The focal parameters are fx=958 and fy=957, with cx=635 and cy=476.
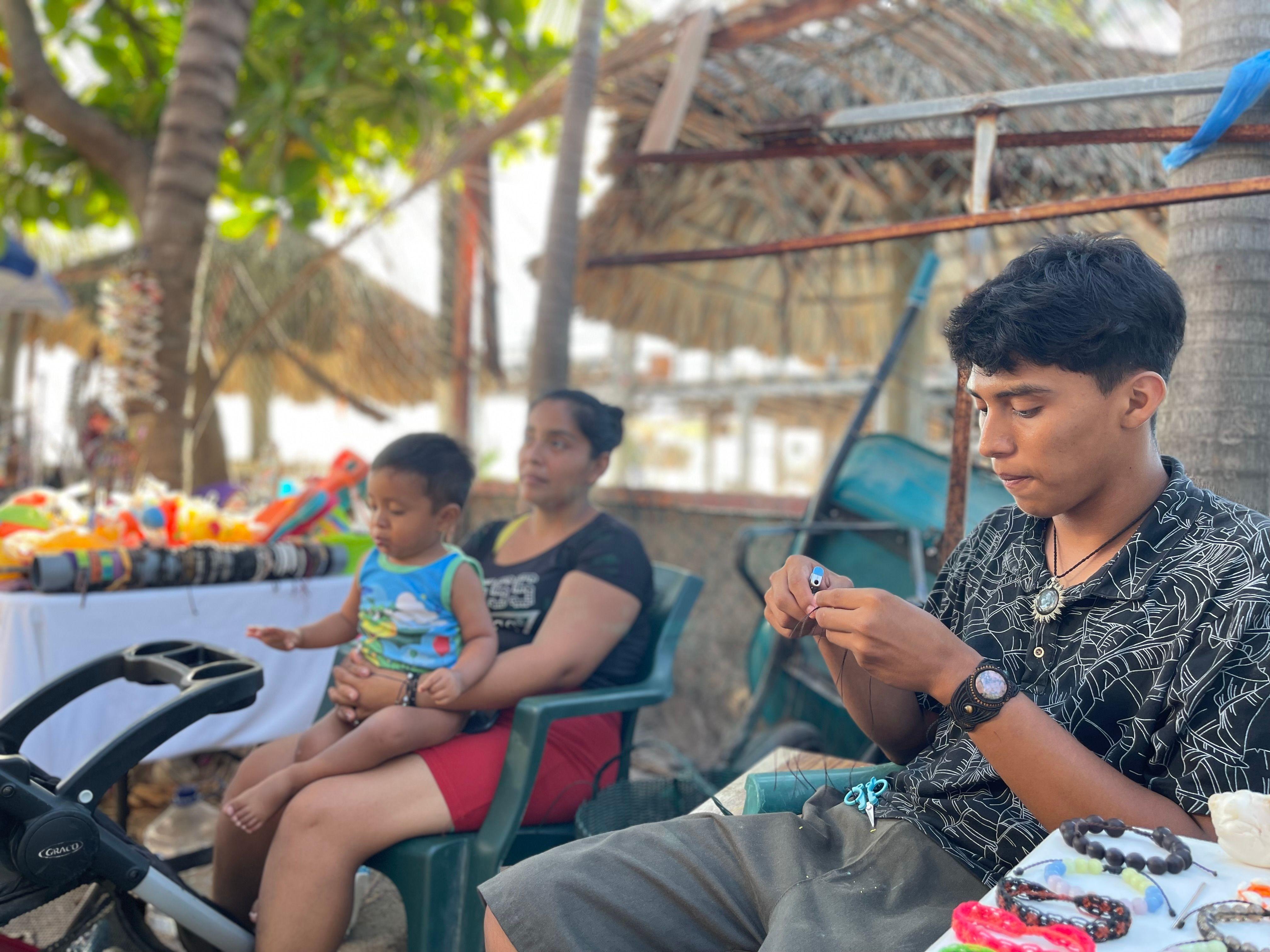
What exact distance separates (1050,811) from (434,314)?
5028 millimetres

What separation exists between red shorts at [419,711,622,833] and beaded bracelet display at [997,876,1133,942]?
1.54 meters

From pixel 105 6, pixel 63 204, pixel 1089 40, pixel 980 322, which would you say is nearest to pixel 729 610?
pixel 1089 40

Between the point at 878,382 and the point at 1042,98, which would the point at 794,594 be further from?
the point at 878,382

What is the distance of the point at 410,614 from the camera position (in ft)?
8.53

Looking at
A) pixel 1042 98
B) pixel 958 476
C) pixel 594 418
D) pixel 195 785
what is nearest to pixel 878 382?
pixel 958 476

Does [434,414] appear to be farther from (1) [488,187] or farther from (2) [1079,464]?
(2) [1079,464]

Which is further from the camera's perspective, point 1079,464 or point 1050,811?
point 1079,464

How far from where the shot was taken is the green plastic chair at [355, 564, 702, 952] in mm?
2215

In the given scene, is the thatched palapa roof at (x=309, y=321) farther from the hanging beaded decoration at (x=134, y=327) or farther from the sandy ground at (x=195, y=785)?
the sandy ground at (x=195, y=785)

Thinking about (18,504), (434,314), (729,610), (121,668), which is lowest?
(729,610)

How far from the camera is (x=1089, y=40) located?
3893 millimetres

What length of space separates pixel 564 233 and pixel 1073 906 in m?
3.51

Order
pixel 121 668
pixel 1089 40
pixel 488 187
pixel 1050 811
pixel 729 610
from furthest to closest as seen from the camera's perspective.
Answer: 1. pixel 488 187
2. pixel 729 610
3. pixel 1089 40
4. pixel 121 668
5. pixel 1050 811

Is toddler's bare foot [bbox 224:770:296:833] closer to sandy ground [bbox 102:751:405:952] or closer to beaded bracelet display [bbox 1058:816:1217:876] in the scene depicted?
sandy ground [bbox 102:751:405:952]
